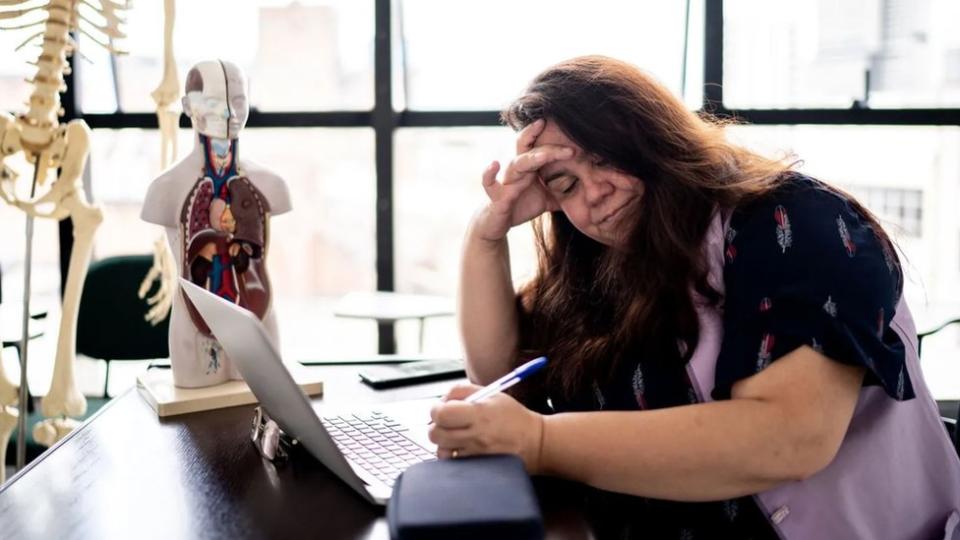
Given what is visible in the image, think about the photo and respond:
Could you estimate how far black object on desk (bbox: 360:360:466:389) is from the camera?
4.55ft

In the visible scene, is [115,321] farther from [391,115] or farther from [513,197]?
[513,197]

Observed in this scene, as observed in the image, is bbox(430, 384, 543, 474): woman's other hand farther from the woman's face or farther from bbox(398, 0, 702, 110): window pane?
bbox(398, 0, 702, 110): window pane

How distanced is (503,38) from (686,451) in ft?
9.07

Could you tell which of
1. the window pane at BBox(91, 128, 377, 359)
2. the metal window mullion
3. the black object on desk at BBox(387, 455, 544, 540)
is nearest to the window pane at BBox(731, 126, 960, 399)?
the metal window mullion

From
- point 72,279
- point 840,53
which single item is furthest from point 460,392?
point 840,53

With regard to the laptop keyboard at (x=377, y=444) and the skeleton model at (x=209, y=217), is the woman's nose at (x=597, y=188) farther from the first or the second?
the skeleton model at (x=209, y=217)

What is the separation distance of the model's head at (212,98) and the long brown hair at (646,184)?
455mm

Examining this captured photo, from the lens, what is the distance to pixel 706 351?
1.00m

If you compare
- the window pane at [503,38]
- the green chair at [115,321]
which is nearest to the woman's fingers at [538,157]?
the green chair at [115,321]

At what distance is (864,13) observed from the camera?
10.8ft

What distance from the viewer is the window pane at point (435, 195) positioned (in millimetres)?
3383

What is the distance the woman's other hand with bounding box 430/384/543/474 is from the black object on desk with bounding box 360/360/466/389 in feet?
1.69

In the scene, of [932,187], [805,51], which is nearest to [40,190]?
[805,51]

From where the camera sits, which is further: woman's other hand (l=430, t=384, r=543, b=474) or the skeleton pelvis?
the skeleton pelvis
